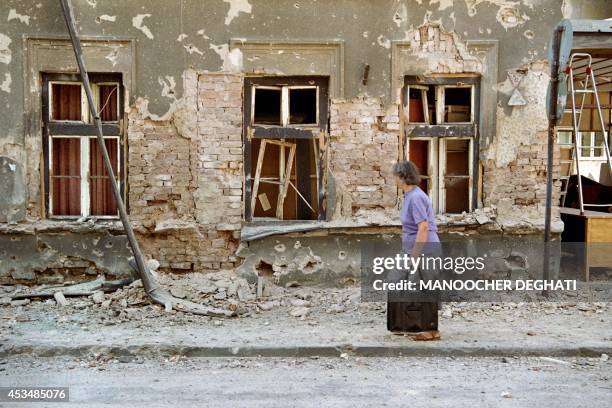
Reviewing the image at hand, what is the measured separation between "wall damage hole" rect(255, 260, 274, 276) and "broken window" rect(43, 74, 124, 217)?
185 centimetres

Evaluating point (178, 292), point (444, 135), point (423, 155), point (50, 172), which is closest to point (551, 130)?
point (444, 135)

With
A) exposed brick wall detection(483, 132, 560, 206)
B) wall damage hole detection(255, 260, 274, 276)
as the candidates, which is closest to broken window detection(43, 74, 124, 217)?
wall damage hole detection(255, 260, 274, 276)

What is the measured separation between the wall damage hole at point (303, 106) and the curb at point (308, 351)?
126 inches

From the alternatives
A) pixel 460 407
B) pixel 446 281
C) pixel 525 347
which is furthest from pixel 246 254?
pixel 460 407

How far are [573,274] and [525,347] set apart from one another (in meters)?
3.09

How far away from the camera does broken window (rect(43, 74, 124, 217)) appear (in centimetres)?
759

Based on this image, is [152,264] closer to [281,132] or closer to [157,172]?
[157,172]

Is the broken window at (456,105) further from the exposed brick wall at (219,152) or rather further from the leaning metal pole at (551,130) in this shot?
the exposed brick wall at (219,152)

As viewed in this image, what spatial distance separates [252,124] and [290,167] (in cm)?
70

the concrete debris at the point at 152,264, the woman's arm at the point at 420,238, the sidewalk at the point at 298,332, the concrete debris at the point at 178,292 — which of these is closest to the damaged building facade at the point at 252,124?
the concrete debris at the point at 152,264

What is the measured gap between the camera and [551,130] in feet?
23.3

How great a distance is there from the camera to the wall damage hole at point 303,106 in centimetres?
779

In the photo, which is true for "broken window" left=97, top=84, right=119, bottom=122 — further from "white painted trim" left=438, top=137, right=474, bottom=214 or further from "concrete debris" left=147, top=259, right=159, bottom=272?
"white painted trim" left=438, top=137, right=474, bottom=214

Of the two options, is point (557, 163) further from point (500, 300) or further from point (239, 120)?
point (239, 120)
